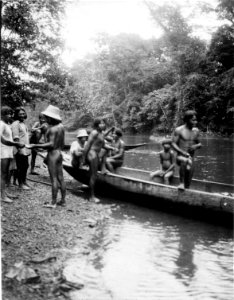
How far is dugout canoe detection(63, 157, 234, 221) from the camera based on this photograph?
21.0 feet

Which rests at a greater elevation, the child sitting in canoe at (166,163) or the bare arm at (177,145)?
the bare arm at (177,145)

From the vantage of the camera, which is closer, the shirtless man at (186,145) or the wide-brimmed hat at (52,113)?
the wide-brimmed hat at (52,113)

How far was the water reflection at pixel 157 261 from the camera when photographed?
402 cm

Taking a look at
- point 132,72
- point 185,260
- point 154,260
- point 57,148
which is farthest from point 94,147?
point 132,72

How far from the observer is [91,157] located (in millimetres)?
7926

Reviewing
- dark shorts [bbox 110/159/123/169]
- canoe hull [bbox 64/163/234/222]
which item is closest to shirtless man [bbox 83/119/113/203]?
canoe hull [bbox 64/163/234/222]

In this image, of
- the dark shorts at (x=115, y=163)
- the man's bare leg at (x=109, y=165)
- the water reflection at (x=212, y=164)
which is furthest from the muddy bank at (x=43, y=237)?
the water reflection at (x=212, y=164)

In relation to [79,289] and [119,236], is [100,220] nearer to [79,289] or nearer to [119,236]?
[119,236]

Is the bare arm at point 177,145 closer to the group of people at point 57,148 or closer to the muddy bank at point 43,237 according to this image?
the group of people at point 57,148

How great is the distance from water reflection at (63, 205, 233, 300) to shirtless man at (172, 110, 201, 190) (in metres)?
0.85

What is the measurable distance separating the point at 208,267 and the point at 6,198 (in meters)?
3.59

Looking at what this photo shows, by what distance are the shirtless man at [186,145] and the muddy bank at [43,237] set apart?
1.72 m

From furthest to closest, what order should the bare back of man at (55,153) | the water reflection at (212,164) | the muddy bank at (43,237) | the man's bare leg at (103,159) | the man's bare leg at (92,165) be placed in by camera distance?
the water reflection at (212,164) → the man's bare leg at (103,159) → the man's bare leg at (92,165) → the bare back of man at (55,153) → the muddy bank at (43,237)

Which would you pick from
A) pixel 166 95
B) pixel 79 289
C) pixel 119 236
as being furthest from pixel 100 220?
pixel 166 95
